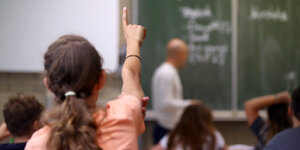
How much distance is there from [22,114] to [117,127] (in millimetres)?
1356

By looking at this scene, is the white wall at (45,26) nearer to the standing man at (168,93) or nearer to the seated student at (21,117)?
the standing man at (168,93)

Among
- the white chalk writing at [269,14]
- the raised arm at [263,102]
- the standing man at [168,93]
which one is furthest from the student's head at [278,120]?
the white chalk writing at [269,14]

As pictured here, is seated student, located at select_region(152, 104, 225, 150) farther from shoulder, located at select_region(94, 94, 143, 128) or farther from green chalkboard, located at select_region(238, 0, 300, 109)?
green chalkboard, located at select_region(238, 0, 300, 109)

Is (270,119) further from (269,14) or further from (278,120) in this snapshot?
(269,14)

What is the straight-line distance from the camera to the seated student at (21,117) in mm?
2531

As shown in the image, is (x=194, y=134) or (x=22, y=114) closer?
(x=22, y=114)

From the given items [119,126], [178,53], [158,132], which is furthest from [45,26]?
[119,126]

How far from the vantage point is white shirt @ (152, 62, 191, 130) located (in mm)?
4590

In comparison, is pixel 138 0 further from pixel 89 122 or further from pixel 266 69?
pixel 89 122

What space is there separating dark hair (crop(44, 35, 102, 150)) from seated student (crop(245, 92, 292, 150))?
2.11 m

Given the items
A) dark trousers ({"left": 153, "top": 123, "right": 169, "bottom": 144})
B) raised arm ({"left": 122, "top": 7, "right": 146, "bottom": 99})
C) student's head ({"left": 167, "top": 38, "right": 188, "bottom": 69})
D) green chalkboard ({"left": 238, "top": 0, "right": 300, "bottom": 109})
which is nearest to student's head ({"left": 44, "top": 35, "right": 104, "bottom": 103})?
raised arm ({"left": 122, "top": 7, "right": 146, "bottom": 99})

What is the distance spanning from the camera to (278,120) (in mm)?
3359

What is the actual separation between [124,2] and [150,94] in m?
3.20

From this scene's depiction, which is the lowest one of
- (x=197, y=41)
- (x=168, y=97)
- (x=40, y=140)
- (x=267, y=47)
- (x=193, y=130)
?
(x=168, y=97)
